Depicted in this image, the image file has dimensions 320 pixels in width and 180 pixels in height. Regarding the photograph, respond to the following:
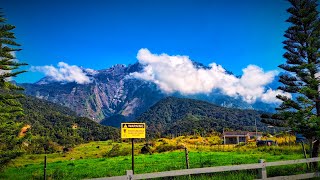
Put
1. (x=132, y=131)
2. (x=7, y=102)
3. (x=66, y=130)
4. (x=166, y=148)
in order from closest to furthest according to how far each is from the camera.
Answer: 1. (x=132, y=131)
2. (x=7, y=102)
3. (x=166, y=148)
4. (x=66, y=130)

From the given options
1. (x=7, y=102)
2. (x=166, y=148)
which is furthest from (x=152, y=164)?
(x=166, y=148)

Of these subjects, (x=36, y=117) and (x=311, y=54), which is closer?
(x=311, y=54)

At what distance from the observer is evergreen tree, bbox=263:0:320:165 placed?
53.4 ft

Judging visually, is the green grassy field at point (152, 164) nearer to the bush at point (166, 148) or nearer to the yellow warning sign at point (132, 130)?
the yellow warning sign at point (132, 130)

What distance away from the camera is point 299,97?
54.0 ft

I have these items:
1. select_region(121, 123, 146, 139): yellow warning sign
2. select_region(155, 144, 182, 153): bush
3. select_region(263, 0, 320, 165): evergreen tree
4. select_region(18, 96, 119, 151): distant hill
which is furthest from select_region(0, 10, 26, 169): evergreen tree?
select_region(18, 96, 119, 151): distant hill

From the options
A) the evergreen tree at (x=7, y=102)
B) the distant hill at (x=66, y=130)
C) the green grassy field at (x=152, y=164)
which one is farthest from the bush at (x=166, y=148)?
the distant hill at (x=66, y=130)

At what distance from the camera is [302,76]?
55.9 feet

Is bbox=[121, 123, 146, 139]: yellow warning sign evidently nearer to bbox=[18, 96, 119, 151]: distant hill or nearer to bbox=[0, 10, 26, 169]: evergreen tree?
bbox=[0, 10, 26, 169]: evergreen tree

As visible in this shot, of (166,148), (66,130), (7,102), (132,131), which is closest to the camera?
(132,131)

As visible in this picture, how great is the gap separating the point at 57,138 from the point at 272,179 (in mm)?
145727

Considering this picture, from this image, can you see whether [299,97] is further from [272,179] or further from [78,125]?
[78,125]

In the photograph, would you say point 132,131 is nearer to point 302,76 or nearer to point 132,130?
point 132,130

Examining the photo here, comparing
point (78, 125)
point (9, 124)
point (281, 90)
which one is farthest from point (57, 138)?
point (281, 90)
